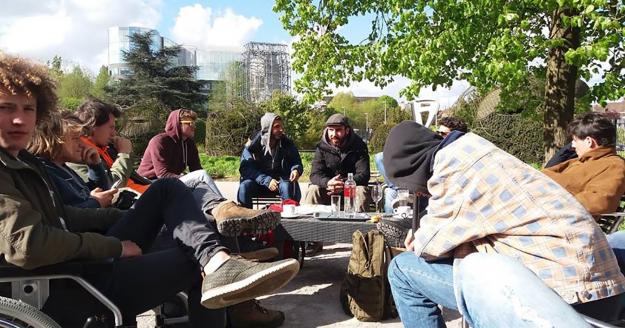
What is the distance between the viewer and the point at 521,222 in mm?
1940

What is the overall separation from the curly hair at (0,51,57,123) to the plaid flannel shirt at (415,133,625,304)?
66.8 inches

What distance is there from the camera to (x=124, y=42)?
10375cm

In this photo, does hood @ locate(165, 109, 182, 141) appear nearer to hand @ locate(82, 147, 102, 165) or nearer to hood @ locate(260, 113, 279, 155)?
hood @ locate(260, 113, 279, 155)

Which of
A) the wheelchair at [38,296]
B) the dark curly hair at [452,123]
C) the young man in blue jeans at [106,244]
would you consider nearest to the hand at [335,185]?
the dark curly hair at [452,123]

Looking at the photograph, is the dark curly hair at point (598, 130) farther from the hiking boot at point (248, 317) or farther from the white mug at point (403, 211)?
the hiking boot at point (248, 317)

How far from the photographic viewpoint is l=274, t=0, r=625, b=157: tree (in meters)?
7.70

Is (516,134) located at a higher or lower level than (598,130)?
lower

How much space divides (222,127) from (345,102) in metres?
47.6

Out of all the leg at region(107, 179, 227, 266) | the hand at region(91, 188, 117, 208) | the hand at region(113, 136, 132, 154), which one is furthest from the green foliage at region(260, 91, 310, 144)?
the leg at region(107, 179, 227, 266)

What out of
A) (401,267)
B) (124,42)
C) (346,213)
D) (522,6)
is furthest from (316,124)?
(124,42)

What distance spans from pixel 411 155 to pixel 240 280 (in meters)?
0.89

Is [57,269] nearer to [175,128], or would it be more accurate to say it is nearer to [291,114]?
[175,128]

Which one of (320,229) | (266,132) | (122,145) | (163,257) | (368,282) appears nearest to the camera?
(163,257)

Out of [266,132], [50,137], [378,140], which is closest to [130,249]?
[50,137]
